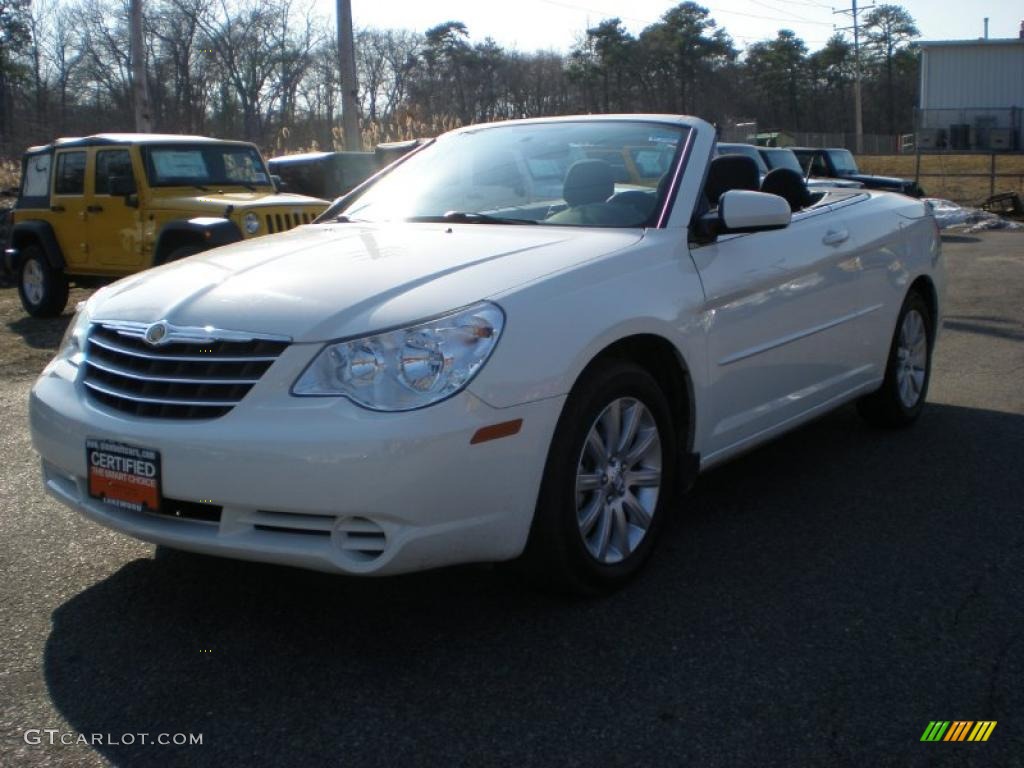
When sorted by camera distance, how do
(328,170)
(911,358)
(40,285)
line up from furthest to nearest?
(328,170), (40,285), (911,358)

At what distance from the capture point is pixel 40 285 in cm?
1195

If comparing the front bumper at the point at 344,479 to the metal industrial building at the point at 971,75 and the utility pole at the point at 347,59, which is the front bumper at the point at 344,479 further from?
the metal industrial building at the point at 971,75

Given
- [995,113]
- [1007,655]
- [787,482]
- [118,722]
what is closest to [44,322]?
[787,482]

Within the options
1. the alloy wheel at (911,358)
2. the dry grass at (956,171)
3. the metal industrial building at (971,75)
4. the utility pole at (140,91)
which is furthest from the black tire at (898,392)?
the metal industrial building at (971,75)

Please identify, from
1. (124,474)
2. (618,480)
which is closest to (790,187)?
(618,480)

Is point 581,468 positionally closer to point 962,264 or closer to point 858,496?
point 858,496

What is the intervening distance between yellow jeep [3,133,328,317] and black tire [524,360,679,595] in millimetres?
6911

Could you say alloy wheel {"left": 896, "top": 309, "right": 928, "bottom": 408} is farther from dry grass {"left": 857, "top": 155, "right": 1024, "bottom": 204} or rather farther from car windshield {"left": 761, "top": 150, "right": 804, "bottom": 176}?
dry grass {"left": 857, "top": 155, "right": 1024, "bottom": 204}

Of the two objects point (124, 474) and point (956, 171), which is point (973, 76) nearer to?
point (956, 171)

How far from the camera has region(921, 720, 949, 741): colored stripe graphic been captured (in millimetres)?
2928

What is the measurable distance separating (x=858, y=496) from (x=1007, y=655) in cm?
164

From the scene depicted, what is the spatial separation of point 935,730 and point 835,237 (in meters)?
2.73

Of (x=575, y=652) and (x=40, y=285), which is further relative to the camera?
(x=40, y=285)

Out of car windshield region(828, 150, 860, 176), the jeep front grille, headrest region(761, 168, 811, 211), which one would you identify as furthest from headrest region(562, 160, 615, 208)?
car windshield region(828, 150, 860, 176)
